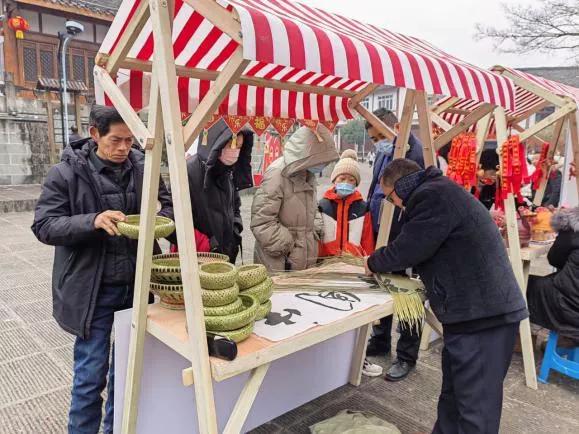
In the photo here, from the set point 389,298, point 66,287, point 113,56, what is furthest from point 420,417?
point 113,56

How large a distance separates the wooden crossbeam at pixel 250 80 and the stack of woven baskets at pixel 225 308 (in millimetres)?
1000

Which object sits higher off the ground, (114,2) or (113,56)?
(114,2)

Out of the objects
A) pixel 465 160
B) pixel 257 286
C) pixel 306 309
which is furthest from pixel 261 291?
pixel 465 160

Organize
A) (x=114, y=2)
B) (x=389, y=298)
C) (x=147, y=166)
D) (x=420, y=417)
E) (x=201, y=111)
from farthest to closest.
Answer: (x=114, y=2)
(x=420, y=417)
(x=389, y=298)
(x=147, y=166)
(x=201, y=111)

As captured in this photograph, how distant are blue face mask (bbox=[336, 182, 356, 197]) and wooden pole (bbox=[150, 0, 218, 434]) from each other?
1.62 meters

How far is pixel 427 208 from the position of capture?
1.91 metres

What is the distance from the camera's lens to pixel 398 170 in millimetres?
2066

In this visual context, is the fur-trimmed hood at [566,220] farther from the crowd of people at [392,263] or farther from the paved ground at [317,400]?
the crowd of people at [392,263]

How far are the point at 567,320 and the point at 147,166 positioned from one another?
2.82 meters

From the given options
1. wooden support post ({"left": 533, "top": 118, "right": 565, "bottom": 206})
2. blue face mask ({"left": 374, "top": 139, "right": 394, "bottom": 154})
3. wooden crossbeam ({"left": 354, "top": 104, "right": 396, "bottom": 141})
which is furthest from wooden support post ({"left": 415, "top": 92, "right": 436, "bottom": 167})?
wooden support post ({"left": 533, "top": 118, "right": 565, "bottom": 206})

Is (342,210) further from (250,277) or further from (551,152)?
(551,152)

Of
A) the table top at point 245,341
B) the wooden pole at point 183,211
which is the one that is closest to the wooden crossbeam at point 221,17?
the wooden pole at point 183,211

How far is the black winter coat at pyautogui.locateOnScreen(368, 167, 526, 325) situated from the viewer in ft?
6.20

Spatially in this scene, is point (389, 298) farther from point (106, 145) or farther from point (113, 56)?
point (113, 56)
